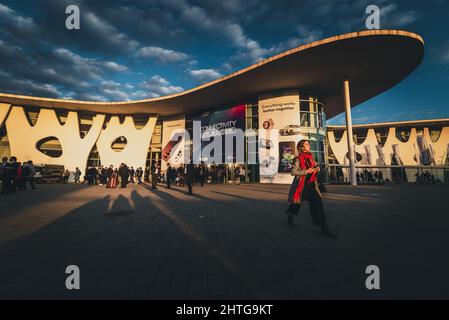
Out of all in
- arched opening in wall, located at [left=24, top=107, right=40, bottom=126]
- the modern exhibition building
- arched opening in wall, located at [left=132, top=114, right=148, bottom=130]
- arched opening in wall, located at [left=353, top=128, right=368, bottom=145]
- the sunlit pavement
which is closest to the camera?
the sunlit pavement

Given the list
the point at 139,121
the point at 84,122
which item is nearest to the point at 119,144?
the point at 139,121

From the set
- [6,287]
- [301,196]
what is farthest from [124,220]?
[301,196]

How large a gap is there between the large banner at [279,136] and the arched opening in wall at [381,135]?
25866 mm

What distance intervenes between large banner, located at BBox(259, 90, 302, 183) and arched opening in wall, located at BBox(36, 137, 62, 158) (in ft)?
Answer: 94.5

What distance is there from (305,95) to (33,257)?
24732 mm

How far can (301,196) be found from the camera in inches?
177

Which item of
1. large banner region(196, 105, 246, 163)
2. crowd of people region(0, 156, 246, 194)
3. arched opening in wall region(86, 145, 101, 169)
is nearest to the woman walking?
crowd of people region(0, 156, 246, 194)

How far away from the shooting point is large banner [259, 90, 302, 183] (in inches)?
861

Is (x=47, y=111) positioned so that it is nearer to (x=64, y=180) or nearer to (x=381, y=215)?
(x=64, y=180)

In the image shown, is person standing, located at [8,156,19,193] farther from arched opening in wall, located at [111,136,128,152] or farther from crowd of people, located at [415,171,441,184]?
crowd of people, located at [415,171,441,184]

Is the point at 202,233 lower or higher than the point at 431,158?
lower

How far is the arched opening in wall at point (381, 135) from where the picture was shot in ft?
127

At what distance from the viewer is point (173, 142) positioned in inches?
1294

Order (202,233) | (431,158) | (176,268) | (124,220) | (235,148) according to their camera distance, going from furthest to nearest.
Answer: (431,158)
(235,148)
(124,220)
(202,233)
(176,268)
